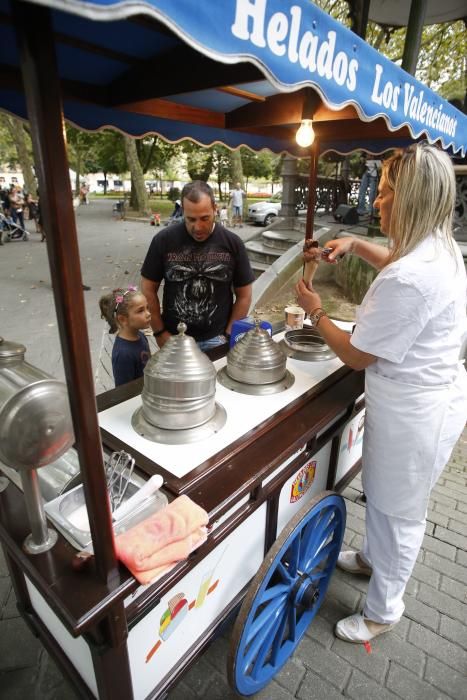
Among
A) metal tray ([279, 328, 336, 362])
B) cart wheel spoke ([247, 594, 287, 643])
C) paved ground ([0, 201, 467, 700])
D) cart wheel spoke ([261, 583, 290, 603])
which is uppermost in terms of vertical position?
metal tray ([279, 328, 336, 362])

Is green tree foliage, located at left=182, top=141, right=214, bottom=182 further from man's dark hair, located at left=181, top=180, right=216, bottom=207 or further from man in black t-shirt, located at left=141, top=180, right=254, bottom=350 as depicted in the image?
man's dark hair, located at left=181, top=180, right=216, bottom=207

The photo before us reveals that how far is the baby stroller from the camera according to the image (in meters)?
14.0

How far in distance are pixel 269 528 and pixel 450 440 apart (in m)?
0.90

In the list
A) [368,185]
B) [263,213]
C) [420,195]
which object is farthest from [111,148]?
[420,195]

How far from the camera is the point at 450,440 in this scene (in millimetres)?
1782

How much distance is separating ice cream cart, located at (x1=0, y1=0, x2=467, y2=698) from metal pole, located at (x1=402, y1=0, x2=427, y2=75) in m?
5.61

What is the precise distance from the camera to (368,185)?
10344 mm

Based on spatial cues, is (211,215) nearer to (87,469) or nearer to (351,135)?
(351,135)

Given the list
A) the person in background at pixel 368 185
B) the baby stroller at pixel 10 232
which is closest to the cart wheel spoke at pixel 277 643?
the person in background at pixel 368 185

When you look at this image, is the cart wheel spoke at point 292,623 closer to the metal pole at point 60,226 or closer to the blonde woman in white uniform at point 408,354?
the blonde woman in white uniform at point 408,354

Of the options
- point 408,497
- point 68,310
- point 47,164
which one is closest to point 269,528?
point 408,497

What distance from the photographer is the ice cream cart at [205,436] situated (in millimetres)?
830

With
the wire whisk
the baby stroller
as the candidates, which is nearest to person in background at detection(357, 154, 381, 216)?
the wire whisk

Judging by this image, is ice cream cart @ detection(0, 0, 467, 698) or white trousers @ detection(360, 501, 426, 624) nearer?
ice cream cart @ detection(0, 0, 467, 698)
